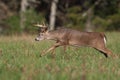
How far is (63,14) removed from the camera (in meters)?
36.6

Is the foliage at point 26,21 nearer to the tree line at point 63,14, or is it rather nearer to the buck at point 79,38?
the tree line at point 63,14

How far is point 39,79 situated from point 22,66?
4.97 feet

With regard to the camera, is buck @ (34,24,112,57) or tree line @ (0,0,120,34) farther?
tree line @ (0,0,120,34)

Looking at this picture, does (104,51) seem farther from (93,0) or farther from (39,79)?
(93,0)

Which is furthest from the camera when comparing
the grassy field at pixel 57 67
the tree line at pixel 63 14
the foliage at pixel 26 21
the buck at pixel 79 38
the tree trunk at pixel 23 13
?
the tree line at pixel 63 14

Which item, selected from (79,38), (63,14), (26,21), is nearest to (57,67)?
(79,38)

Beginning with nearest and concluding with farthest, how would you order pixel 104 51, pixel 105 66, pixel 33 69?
1. pixel 33 69
2. pixel 105 66
3. pixel 104 51

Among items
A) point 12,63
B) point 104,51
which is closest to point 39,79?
point 12,63

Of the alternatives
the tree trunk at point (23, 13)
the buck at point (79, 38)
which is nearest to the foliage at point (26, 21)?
the tree trunk at point (23, 13)

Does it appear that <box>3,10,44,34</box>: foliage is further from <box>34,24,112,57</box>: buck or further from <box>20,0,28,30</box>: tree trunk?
<box>34,24,112,57</box>: buck

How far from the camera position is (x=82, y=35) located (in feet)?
42.6

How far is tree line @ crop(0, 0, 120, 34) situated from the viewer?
1294 inches

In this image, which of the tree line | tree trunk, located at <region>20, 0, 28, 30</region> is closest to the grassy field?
tree trunk, located at <region>20, 0, 28, 30</region>

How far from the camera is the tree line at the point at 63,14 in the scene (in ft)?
108
